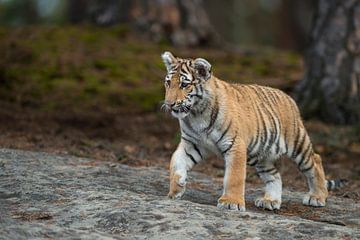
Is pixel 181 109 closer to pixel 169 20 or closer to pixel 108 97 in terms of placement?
pixel 108 97

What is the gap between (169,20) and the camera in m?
18.1

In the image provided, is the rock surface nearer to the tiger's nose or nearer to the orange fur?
the orange fur

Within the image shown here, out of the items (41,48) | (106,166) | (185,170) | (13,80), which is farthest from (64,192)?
(41,48)

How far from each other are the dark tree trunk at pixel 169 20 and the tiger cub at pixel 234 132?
9563 millimetres

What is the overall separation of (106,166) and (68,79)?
251 inches

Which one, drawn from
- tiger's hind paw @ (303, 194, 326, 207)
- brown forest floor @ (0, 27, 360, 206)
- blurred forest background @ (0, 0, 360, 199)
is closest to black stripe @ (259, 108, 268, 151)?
tiger's hind paw @ (303, 194, 326, 207)

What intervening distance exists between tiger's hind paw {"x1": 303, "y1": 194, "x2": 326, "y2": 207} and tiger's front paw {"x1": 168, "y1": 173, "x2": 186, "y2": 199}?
54.2 inches

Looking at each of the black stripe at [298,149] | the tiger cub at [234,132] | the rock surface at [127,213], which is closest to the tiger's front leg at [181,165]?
the tiger cub at [234,132]

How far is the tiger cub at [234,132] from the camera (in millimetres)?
7461

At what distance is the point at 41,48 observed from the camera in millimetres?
16812

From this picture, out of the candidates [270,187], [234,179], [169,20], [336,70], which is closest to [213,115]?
[234,179]

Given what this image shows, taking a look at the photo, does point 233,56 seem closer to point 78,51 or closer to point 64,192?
point 78,51

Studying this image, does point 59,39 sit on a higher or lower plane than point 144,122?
higher

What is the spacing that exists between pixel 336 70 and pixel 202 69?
7108mm
